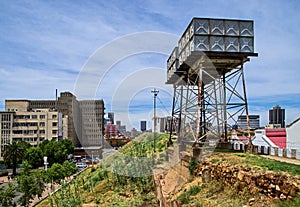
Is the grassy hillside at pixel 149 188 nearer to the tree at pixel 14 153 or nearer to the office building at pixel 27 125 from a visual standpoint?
the tree at pixel 14 153

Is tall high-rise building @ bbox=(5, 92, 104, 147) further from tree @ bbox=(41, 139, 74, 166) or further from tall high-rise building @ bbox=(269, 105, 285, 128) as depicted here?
tall high-rise building @ bbox=(269, 105, 285, 128)

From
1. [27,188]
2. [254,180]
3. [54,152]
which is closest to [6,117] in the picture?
[54,152]

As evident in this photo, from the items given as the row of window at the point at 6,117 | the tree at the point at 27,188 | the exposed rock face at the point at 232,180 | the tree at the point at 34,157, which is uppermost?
the row of window at the point at 6,117

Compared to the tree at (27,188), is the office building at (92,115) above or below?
above

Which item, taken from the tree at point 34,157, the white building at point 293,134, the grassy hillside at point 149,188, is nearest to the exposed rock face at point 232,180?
the grassy hillside at point 149,188

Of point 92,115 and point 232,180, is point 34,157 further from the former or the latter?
point 232,180

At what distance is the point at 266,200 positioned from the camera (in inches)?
282

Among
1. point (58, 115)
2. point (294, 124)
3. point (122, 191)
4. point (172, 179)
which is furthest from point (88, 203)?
point (58, 115)

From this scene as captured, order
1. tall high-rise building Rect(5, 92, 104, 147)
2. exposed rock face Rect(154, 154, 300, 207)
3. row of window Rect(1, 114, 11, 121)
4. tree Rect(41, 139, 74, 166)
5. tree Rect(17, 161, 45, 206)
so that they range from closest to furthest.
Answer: exposed rock face Rect(154, 154, 300, 207) < tree Rect(17, 161, 45, 206) < tall high-rise building Rect(5, 92, 104, 147) < tree Rect(41, 139, 74, 166) < row of window Rect(1, 114, 11, 121)

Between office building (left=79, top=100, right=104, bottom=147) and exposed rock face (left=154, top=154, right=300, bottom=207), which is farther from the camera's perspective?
office building (left=79, top=100, right=104, bottom=147)

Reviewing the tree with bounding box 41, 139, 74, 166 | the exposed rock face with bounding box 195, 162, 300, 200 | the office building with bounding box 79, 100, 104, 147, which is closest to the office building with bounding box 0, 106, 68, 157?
the tree with bounding box 41, 139, 74, 166

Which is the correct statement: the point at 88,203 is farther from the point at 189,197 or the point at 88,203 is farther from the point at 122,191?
the point at 189,197

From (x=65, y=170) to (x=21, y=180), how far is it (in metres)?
8.84

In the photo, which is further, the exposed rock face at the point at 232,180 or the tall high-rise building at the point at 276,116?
the tall high-rise building at the point at 276,116
